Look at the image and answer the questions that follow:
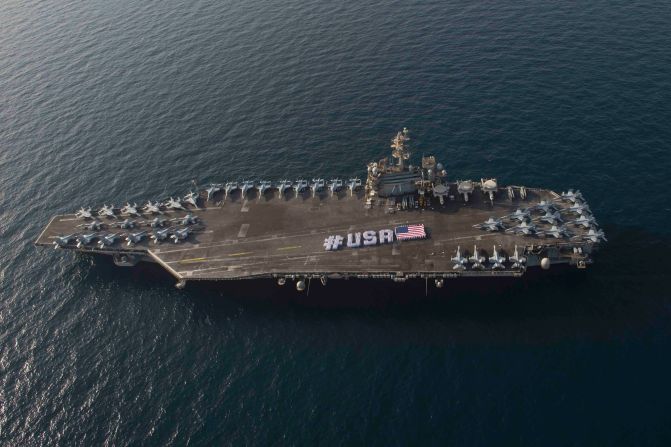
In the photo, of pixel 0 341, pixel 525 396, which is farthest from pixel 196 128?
pixel 525 396

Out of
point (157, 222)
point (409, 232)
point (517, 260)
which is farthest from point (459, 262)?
point (157, 222)

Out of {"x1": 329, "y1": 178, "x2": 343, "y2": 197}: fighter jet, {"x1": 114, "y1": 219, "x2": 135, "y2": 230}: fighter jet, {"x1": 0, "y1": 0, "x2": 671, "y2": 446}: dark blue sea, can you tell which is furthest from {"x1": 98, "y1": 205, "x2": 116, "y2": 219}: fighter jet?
{"x1": 329, "y1": 178, "x2": 343, "y2": 197}: fighter jet

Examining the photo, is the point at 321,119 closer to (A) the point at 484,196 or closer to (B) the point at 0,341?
(A) the point at 484,196

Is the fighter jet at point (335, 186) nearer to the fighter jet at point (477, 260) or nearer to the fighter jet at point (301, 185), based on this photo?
the fighter jet at point (301, 185)

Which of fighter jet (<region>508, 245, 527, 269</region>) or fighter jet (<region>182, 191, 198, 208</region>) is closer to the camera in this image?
fighter jet (<region>508, 245, 527, 269</region>)

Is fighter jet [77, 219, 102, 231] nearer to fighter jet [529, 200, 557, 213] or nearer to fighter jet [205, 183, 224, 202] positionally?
fighter jet [205, 183, 224, 202]

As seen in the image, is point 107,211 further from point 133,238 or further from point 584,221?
point 584,221
